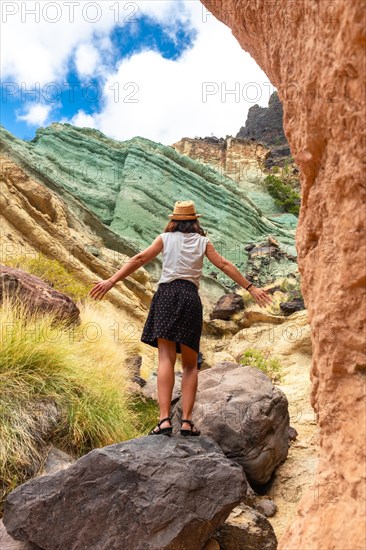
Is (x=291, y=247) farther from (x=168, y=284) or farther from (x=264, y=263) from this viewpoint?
(x=168, y=284)

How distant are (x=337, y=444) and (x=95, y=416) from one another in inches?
140

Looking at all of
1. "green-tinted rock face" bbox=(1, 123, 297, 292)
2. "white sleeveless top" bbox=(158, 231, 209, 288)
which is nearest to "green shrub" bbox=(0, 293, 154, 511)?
"white sleeveless top" bbox=(158, 231, 209, 288)

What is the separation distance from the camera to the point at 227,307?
15930mm

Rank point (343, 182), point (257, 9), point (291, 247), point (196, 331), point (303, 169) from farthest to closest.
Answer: point (291, 247) → point (196, 331) → point (257, 9) → point (303, 169) → point (343, 182)

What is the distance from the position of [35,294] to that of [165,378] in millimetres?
3872

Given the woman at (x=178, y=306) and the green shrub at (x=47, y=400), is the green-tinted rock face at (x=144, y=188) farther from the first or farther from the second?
the woman at (x=178, y=306)

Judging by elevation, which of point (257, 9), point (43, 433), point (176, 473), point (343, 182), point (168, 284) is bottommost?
point (43, 433)

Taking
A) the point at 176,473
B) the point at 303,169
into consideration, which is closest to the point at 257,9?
the point at 303,169

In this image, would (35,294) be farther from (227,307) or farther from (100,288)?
(227,307)

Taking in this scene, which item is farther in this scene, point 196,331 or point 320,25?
point 196,331

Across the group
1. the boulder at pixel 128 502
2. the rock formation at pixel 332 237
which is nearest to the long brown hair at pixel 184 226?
the boulder at pixel 128 502

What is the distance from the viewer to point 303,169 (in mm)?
2232

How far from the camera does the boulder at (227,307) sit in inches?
623

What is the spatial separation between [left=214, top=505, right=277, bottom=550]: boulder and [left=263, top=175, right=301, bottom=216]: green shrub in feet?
82.1
